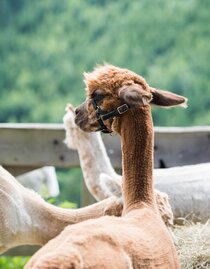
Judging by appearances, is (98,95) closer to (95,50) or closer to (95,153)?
(95,153)

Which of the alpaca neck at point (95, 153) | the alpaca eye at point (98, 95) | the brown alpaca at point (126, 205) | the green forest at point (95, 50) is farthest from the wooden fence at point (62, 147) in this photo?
the green forest at point (95, 50)

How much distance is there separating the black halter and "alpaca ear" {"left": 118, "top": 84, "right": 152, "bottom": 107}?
9 cm

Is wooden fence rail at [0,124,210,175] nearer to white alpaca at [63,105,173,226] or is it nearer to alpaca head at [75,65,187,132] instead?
white alpaca at [63,105,173,226]

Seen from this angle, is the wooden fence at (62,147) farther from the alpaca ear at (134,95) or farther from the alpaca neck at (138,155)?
the alpaca ear at (134,95)

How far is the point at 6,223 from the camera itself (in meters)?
5.00

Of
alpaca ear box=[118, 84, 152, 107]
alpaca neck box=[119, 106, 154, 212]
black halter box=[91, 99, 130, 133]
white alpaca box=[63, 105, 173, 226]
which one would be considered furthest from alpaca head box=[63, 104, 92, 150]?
alpaca ear box=[118, 84, 152, 107]

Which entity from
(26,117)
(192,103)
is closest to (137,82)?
(192,103)

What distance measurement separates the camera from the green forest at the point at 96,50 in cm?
1598

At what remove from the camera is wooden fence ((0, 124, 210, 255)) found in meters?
6.68

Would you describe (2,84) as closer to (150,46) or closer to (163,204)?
(150,46)

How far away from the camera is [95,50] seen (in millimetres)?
17453

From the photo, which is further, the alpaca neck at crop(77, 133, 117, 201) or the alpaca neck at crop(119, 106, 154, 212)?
the alpaca neck at crop(77, 133, 117, 201)

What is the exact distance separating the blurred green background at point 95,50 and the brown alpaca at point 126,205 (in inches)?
420

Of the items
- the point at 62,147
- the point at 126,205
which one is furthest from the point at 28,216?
the point at 62,147
